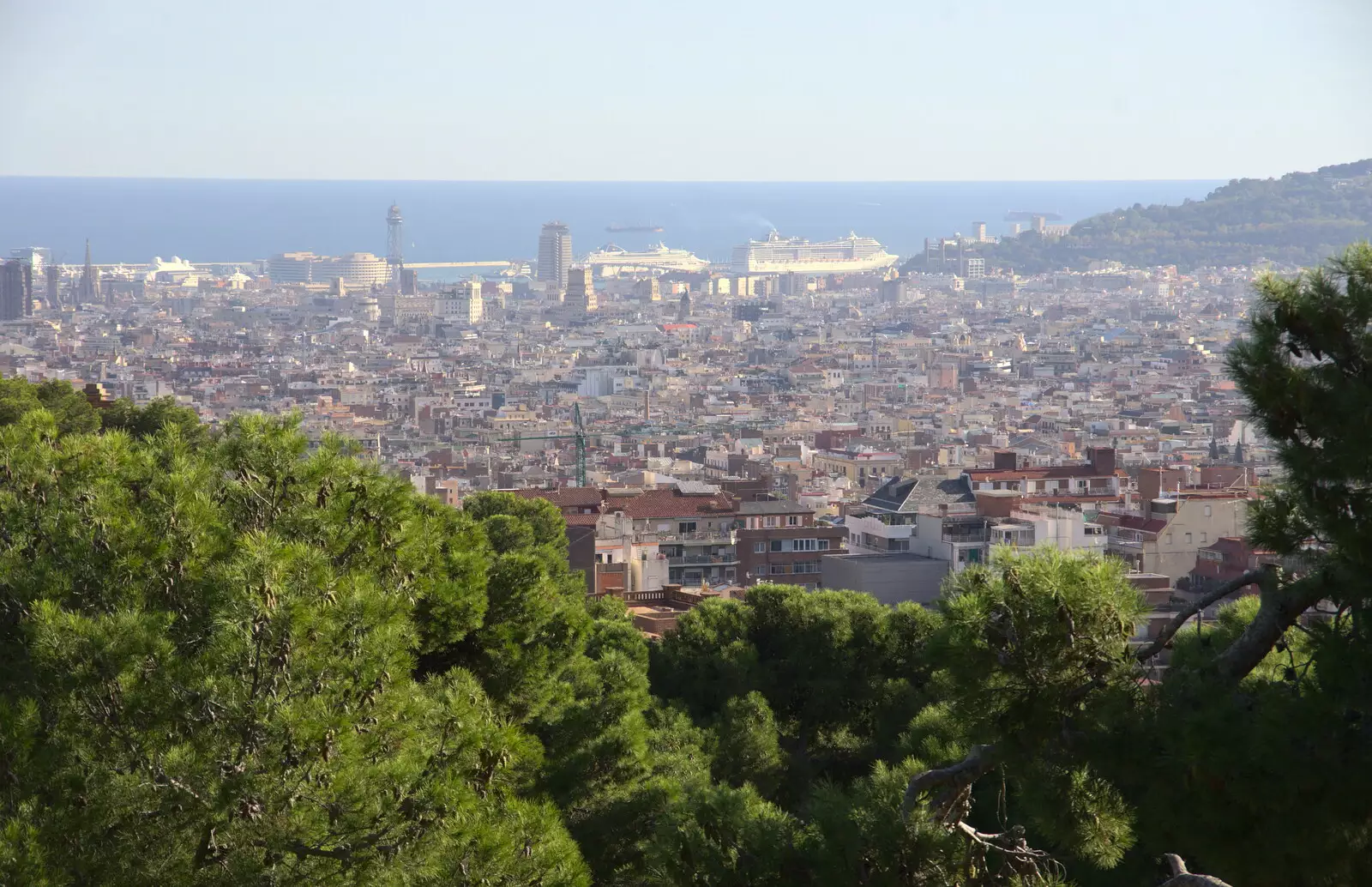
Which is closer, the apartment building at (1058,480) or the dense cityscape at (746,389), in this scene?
the dense cityscape at (746,389)

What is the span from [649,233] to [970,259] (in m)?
61.3

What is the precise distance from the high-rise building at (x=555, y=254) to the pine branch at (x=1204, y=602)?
446ft

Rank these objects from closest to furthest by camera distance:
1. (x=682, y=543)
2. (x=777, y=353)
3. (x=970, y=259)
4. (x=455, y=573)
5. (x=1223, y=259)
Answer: (x=455, y=573), (x=682, y=543), (x=777, y=353), (x=1223, y=259), (x=970, y=259)

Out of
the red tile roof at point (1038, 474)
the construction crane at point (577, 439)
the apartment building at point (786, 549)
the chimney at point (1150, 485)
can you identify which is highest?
the chimney at point (1150, 485)

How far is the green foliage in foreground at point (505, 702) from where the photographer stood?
11.7ft

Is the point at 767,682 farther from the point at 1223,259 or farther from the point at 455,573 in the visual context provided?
the point at 1223,259

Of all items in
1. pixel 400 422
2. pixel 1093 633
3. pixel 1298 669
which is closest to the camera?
pixel 1093 633

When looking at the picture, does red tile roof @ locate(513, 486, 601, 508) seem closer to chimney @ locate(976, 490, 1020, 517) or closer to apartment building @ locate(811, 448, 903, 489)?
chimney @ locate(976, 490, 1020, 517)

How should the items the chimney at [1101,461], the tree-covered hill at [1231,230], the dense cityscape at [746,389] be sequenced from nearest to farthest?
the dense cityscape at [746,389], the chimney at [1101,461], the tree-covered hill at [1231,230]

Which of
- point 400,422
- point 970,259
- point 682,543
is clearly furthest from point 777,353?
point 682,543

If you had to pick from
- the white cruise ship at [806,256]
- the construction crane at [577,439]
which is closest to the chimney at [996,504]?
the construction crane at [577,439]

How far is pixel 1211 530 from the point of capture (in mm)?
22359

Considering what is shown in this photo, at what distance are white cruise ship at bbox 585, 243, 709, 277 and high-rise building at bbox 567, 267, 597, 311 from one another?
32801mm

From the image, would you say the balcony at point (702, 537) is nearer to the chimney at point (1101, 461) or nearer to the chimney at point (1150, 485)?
the chimney at point (1150, 485)
